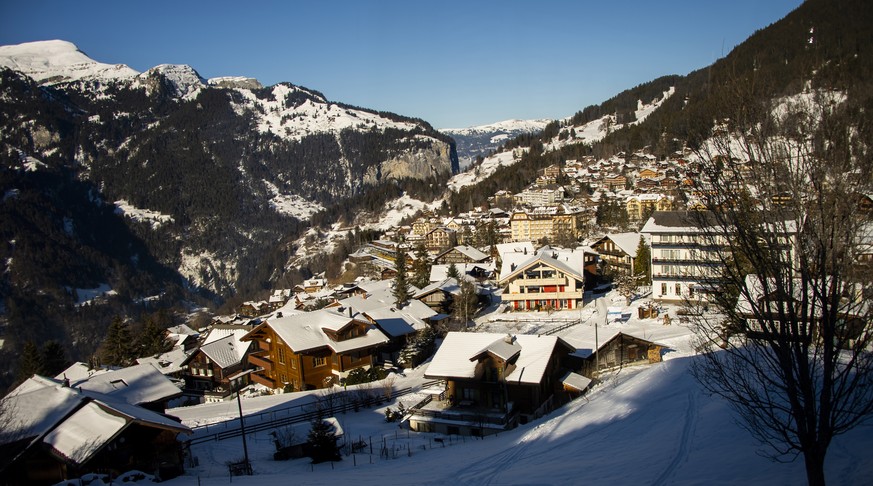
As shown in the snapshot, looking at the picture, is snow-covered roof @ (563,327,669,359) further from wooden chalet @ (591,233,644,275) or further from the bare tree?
wooden chalet @ (591,233,644,275)

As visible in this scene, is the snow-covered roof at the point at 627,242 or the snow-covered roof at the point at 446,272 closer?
the snow-covered roof at the point at 446,272

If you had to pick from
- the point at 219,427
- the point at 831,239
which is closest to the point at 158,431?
the point at 219,427

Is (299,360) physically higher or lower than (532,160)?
lower

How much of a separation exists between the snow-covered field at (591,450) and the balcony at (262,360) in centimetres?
944

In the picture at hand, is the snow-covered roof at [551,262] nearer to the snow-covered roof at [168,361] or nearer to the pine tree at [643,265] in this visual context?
the pine tree at [643,265]

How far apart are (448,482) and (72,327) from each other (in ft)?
520

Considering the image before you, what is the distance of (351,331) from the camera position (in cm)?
3447

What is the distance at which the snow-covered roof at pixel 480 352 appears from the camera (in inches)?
959

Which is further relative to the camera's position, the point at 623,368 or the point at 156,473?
the point at 623,368

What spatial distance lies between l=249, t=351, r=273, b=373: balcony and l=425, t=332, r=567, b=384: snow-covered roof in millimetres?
15038

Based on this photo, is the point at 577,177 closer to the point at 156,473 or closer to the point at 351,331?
the point at 351,331

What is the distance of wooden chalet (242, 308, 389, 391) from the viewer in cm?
3316

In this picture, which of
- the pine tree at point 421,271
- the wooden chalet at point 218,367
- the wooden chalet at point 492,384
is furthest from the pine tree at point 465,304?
the wooden chalet at point 218,367

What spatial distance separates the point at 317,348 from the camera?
110 ft
